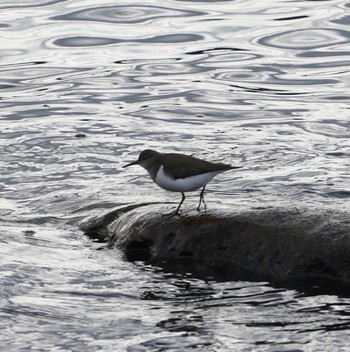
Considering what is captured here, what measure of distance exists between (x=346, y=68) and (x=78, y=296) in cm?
1028

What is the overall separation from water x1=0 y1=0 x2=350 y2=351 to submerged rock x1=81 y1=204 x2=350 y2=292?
26cm

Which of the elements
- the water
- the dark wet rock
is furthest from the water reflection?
the dark wet rock

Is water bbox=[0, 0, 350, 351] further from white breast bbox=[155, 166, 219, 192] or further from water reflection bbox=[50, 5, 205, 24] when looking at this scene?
white breast bbox=[155, 166, 219, 192]

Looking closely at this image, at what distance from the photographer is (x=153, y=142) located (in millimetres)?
13570

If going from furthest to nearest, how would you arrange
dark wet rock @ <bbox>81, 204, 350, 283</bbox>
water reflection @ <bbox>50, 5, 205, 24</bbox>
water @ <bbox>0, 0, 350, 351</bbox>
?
water reflection @ <bbox>50, 5, 205, 24</bbox>
dark wet rock @ <bbox>81, 204, 350, 283</bbox>
water @ <bbox>0, 0, 350, 351</bbox>

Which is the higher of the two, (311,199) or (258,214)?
(258,214)

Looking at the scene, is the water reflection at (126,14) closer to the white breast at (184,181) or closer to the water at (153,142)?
the water at (153,142)

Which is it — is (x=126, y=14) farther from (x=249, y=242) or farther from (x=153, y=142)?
(x=249, y=242)

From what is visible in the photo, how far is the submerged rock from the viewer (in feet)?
27.9

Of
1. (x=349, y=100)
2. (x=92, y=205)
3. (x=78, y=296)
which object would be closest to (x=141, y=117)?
(x=349, y=100)

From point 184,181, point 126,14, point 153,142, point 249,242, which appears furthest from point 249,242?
point 126,14

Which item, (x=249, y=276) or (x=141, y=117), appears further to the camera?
(x=141, y=117)

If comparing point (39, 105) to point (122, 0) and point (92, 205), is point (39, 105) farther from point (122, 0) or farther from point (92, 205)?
point (122, 0)

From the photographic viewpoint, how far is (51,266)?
901cm
